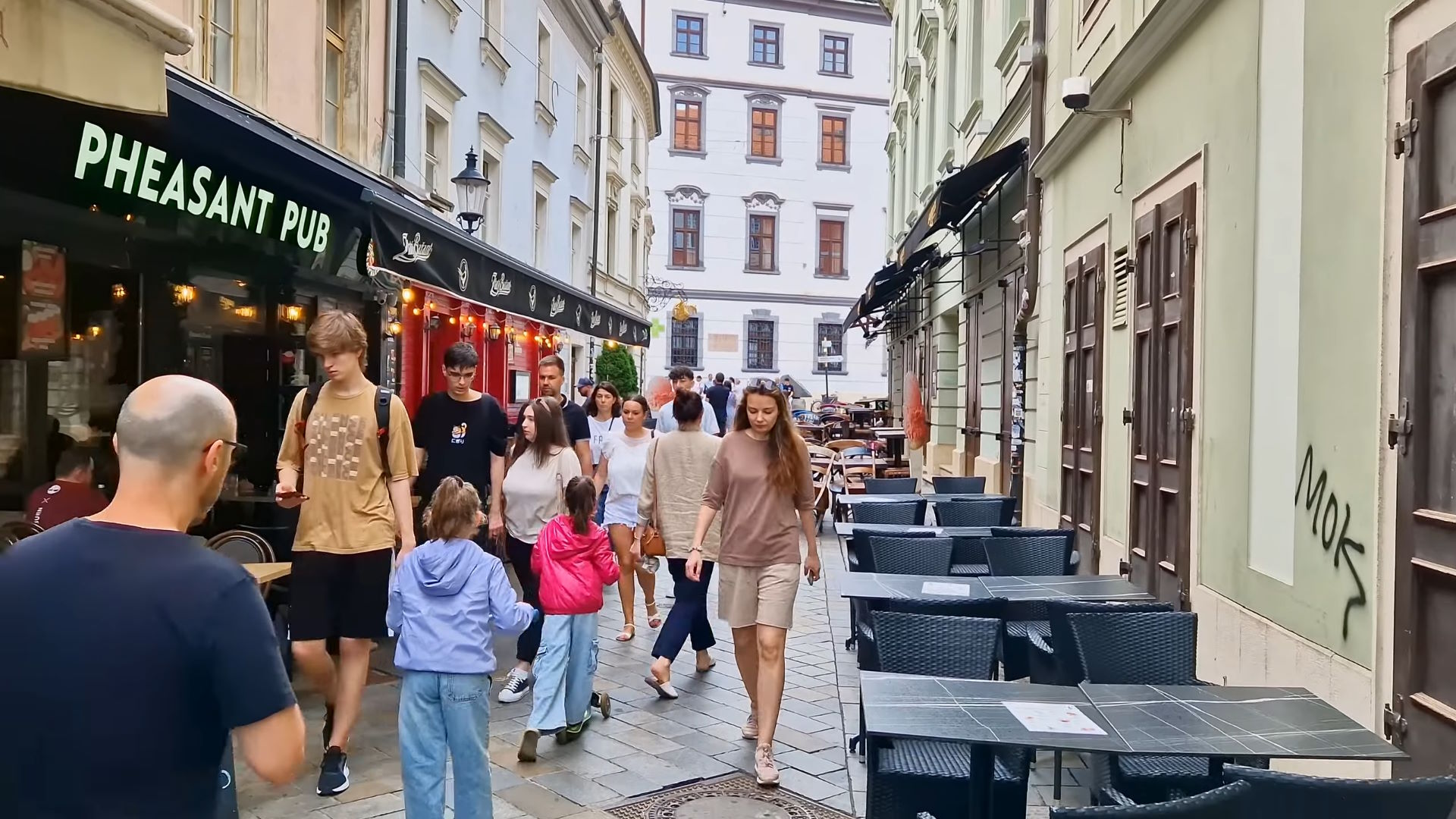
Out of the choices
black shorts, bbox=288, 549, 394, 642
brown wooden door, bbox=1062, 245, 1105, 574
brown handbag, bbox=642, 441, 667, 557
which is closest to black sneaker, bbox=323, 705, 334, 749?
black shorts, bbox=288, 549, 394, 642

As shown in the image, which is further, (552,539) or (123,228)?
(123,228)

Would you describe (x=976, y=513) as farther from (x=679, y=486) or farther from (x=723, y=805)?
(x=723, y=805)

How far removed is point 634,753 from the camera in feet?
17.3

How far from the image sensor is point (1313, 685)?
4445 millimetres

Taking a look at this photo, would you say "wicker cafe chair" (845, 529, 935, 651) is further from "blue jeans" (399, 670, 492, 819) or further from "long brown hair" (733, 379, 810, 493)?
"blue jeans" (399, 670, 492, 819)

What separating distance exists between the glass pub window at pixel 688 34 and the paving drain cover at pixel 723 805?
39.4m

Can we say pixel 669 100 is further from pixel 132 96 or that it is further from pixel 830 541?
pixel 132 96

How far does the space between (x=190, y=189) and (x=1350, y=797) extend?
481cm

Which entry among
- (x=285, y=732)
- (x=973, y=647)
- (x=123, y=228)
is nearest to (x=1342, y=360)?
(x=973, y=647)

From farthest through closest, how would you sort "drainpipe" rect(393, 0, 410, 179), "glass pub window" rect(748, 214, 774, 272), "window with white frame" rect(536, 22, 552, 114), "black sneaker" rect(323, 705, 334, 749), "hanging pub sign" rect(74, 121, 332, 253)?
"glass pub window" rect(748, 214, 774, 272), "window with white frame" rect(536, 22, 552, 114), "drainpipe" rect(393, 0, 410, 179), "black sneaker" rect(323, 705, 334, 749), "hanging pub sign" rect(74, 121, 332, 253)

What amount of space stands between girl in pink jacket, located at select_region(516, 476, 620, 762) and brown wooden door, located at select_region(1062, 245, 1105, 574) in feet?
15.1

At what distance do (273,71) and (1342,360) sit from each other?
9.13 metres

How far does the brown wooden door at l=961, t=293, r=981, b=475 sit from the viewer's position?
49.2ft

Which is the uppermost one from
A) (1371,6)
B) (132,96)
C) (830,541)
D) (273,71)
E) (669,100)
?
(669,100)
